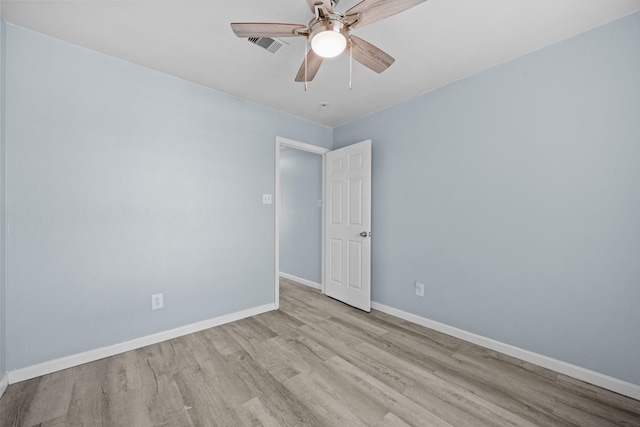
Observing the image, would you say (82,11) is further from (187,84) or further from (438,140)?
(438,140)

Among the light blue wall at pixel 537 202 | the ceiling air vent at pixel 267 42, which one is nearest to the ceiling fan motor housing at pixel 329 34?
the ceiling air vent at pixel 267 42

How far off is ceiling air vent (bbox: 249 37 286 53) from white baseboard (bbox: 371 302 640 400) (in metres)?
2.91

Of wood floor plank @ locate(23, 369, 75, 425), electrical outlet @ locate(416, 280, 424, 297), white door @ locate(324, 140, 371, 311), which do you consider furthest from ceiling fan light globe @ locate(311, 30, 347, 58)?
wood floor plank @ locate(23, 369, 75, 425)

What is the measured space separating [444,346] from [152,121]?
337cm

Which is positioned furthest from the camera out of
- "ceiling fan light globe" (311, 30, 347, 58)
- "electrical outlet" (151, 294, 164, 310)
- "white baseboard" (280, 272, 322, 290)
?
"white baseboard" (280, 272, 322, 290)

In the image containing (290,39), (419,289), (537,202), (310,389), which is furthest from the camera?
(419,289)

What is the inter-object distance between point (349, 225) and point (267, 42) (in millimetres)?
2191

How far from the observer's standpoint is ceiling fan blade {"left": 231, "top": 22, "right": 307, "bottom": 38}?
1424mm

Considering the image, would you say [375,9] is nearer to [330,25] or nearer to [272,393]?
[330,25]

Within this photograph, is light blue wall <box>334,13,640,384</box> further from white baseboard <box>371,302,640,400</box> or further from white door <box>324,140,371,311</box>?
white door <box>324,140,371,311</box>

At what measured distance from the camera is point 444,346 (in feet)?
7.73

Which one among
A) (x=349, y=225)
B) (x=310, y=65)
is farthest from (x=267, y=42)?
(x=349, y=225)

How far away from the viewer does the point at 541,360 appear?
2.03 meters

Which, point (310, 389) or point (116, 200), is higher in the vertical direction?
point (116, 200)
